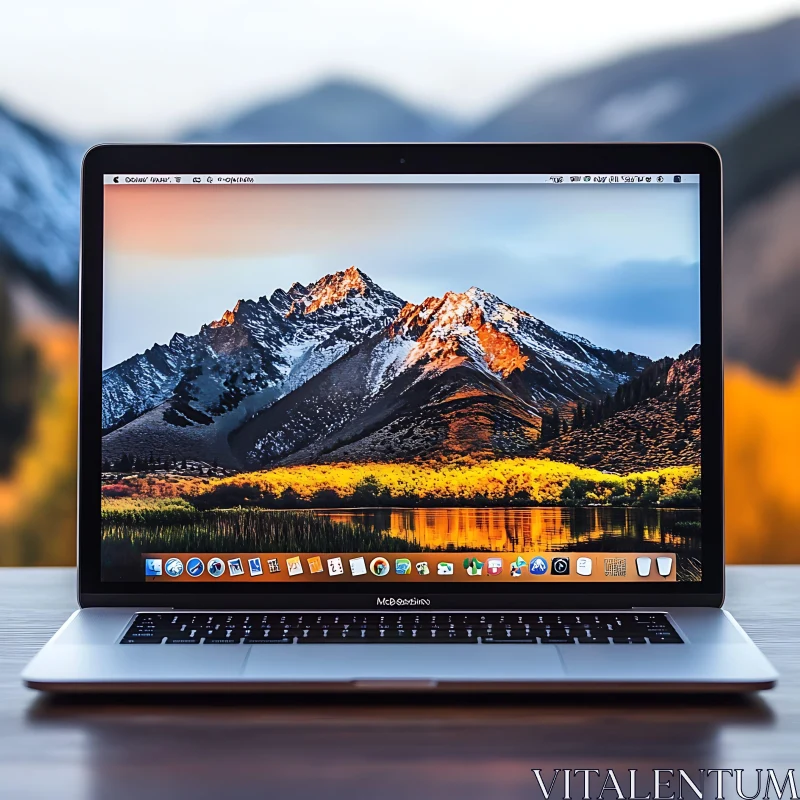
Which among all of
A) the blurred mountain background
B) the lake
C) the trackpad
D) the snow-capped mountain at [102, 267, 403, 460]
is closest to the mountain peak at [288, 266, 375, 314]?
the snow-capped mountain at [102, 267, 403, 460]

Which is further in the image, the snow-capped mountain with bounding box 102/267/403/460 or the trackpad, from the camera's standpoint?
the snow-capped mountain with bounding box 102/267/403/460

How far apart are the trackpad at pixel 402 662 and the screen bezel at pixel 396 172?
10cm

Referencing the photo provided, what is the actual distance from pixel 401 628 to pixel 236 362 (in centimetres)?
32

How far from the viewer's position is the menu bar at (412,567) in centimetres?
78

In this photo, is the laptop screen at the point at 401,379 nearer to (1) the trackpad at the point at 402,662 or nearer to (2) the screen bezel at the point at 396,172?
(2) the screen bezel at the point at 396,172

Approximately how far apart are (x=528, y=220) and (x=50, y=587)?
0.78 m

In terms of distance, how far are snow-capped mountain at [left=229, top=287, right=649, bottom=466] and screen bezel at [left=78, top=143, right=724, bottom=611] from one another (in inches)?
5.1

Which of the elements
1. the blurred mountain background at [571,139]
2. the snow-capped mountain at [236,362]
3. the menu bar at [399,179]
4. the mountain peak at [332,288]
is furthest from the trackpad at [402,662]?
the blurred mountain background at [571,139]

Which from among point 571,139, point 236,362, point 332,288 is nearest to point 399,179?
point 332,288

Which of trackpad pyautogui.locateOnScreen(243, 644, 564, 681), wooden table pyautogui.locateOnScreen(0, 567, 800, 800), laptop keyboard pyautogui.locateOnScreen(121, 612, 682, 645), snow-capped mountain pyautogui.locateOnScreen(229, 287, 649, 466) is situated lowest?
wooden table pyautogui.locateOnScreen(0, 567, 800, 800)

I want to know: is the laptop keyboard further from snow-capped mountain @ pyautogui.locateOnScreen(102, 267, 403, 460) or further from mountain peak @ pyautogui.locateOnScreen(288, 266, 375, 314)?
mountain peak @ pyautogui.locateOnScreen(288, 266, 375, 314)

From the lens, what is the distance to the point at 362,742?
569 mm

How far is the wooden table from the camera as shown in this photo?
1.69 ft

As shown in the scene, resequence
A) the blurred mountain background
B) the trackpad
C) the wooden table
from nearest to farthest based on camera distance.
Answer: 1. the wooden table
2. the trackpad
3. the blurred mountain background
